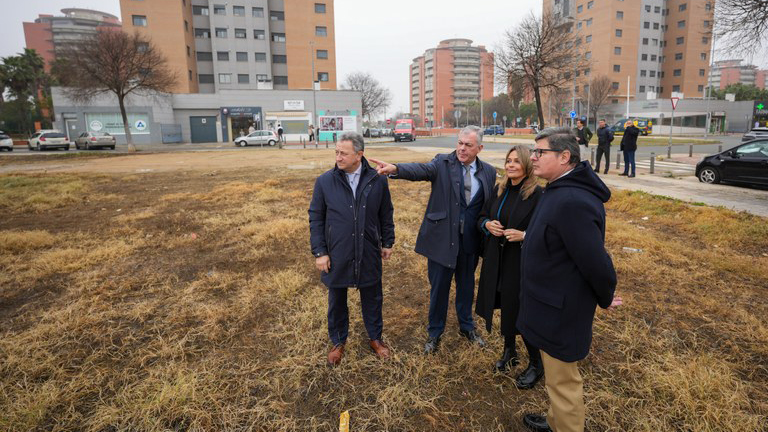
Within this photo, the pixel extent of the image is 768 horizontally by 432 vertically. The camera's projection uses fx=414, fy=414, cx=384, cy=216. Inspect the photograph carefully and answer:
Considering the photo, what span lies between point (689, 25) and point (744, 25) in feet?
273

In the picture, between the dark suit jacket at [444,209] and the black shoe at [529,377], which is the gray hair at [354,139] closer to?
the dark suit jacket at [444,209]

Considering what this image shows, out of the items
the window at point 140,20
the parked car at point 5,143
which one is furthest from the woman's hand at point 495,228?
the window at point 140,20

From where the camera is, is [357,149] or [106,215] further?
[106,215]

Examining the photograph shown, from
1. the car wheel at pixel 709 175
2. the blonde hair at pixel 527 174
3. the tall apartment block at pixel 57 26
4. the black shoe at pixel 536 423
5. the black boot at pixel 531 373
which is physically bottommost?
the black shoe at pixel 536 423

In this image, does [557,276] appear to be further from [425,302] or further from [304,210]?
[304,210]

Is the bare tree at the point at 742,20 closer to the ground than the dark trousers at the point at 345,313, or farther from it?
farther from it

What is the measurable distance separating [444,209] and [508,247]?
0.61m

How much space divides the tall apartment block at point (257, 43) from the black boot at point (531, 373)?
56452 millimetres

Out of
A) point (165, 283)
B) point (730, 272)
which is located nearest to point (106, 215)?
point (165, 283)

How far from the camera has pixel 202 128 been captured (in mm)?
48969

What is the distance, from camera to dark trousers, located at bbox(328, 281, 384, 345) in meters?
3.45

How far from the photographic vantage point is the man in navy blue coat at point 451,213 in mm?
3373

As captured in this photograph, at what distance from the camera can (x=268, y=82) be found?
4816 cm

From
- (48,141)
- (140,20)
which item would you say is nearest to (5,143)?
(48,141)
